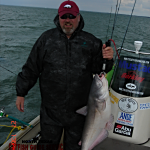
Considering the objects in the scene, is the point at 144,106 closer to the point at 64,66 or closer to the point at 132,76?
the point at 132,76

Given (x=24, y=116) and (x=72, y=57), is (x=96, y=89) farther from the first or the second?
(x=24, y=116)

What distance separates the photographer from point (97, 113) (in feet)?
6.88

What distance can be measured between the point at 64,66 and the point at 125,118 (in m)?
1.33

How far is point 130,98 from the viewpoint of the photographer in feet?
8.49

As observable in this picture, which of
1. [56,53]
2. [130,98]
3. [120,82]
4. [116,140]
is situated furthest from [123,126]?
[56,53]

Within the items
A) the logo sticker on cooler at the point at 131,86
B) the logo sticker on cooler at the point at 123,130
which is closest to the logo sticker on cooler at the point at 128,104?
the logo sticker on cooler at the point at 131,86

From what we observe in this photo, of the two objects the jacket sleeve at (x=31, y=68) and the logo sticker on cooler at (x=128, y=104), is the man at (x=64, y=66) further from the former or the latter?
the logo sticker on cooler at (x=128, y=104)

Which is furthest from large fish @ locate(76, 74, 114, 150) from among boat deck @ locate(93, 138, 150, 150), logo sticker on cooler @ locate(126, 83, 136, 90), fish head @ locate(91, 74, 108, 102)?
logo sticker on cooler @ locate(126, 83, 136, 90)

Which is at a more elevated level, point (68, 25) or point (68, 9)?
point (68, 9)

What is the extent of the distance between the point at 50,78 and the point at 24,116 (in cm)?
402

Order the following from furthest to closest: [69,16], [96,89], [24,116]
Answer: [24,116] → [69,16] → [96,89]

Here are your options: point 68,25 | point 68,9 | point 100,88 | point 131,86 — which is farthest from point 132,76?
point 68,9

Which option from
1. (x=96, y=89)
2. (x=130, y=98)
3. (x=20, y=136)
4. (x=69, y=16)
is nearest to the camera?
(x=96, y=89)

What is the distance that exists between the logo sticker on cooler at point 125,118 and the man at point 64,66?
0.66m
